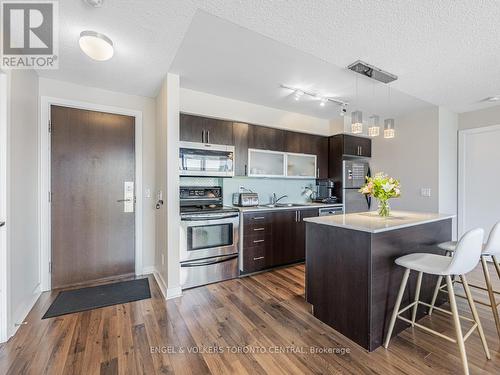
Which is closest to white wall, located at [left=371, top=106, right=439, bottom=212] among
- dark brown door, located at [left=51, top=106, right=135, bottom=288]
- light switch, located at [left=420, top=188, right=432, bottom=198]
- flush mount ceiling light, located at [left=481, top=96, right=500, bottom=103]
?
light switch, located at [left=420, top=188, right=432, bottom=198]

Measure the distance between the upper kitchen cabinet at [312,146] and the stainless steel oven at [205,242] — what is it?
1.65 m

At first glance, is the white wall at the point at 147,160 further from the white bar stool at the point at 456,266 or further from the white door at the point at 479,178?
the white door at the point at 479,178

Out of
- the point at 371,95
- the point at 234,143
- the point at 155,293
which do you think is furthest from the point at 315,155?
the point at 155,293

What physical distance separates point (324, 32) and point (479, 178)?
12.6 ft

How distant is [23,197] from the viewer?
223 cm

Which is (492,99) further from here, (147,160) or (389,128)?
(147,160)

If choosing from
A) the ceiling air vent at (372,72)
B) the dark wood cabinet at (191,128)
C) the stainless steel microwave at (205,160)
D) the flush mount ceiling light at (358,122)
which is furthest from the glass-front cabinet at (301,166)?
the ceiling air vent at (372,72)

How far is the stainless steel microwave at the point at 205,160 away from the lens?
3.02 m

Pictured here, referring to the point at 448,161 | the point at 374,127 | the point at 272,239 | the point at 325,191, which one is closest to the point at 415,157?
the point at 448,161

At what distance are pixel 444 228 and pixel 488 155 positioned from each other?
7.72 ft

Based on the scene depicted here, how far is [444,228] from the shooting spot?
2.46m

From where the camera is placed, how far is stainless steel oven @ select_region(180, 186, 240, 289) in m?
2.76

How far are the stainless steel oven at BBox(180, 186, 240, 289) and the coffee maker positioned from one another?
6.57 ft

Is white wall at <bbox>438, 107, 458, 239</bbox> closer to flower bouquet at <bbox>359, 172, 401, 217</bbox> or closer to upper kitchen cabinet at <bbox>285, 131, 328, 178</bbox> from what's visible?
upper kitchen cabinet at <bbox>285, 131, 328, 178</bbox>
